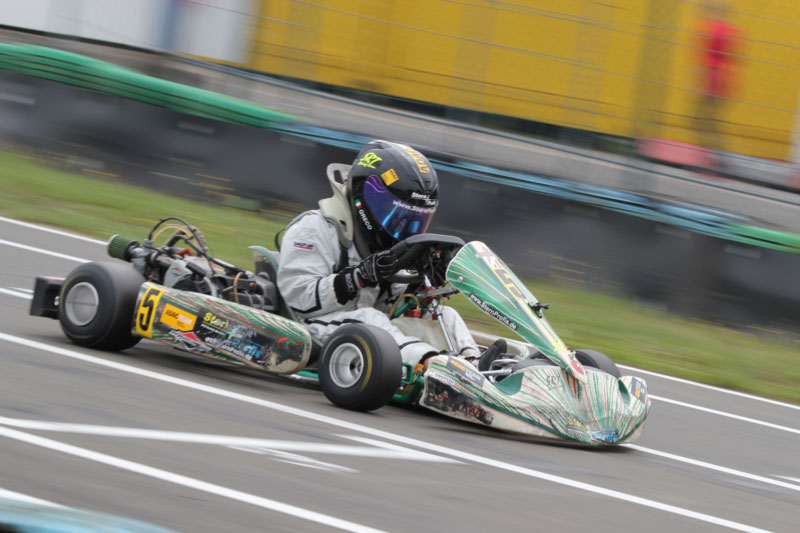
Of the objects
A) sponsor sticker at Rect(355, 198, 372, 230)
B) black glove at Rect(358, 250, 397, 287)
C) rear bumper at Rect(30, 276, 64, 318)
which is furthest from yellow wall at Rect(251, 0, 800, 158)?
rear bumper at Rect(30, 276, 64, 318)

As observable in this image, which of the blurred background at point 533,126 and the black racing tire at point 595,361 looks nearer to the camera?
the black racing tire at point 595,361

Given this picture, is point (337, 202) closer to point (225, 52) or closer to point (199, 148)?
point (199, 148)

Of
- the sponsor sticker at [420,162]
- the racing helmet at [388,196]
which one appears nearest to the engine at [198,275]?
the racing helmet at [388,196]

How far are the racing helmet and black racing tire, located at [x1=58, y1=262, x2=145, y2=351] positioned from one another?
1.15m

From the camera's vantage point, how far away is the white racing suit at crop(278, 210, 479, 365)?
17.6 ft

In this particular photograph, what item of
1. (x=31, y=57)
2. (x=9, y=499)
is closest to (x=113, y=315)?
(x=9, y=499)

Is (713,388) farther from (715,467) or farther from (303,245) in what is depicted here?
(303,245)

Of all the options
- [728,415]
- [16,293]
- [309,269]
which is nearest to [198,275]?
[309,269]

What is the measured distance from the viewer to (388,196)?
17.9 ft

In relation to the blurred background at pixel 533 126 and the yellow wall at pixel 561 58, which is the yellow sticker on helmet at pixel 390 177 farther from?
the yellow wall at pixel 561 58

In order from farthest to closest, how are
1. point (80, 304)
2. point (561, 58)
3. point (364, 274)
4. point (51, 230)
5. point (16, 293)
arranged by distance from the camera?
point (561, 58), point (51, 230), point (16, 293), point (80, 304), point (364, 274)

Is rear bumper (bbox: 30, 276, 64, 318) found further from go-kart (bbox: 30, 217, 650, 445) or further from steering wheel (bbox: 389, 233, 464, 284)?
steering wheel (bbox: 389, 233, 464, 284)

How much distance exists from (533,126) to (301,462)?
21.7ft

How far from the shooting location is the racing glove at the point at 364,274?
5.19 meters
